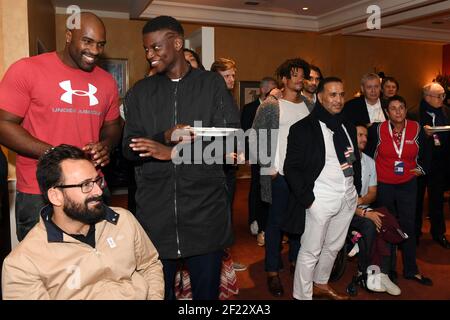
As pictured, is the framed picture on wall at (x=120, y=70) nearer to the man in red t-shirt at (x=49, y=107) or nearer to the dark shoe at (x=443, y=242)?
the dark shoe at (x=443, y=242)

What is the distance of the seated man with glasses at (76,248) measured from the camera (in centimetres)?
157

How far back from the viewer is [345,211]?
3002 mm

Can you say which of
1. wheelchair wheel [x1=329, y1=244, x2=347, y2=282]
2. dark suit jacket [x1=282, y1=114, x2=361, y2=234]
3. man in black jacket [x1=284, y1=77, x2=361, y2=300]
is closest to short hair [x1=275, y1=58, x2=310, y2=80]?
man in black jacket [x1=284, y1=77, x2=361, y2=300]

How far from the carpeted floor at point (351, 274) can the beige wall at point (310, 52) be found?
4.65m

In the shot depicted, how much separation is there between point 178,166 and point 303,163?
4.05ft

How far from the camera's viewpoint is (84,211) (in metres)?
1.68

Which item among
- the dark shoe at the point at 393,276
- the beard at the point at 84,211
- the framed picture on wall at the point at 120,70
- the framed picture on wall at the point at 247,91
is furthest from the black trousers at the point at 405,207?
the framed picture on wall at the point at 120,70

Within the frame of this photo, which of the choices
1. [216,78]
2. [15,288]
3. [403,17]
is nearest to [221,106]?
[216,78]

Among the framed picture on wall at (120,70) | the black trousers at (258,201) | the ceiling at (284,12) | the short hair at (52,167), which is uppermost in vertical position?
the ceiling at (284,12)

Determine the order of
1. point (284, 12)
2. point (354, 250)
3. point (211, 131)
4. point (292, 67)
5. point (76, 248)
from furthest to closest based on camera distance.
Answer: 1. point (284, 12)
2. point (354, 250)
3. point (292, 67)
4. point (211, 131)
5. point (76, 248)

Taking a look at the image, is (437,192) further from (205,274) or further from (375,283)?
(205,274)

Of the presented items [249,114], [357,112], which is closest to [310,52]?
[249,114]

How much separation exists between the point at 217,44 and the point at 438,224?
5.68 m

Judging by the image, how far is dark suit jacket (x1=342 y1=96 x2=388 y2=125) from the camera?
4102 millimetres
